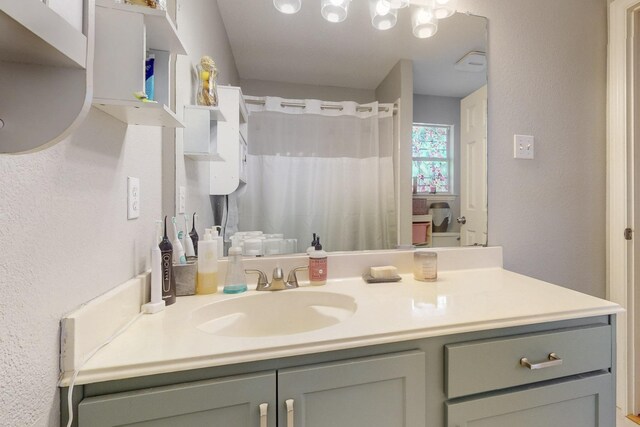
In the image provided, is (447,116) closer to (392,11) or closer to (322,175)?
(392,11)

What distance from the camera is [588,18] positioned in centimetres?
156

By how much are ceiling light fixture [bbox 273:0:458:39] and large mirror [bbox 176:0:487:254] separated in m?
0.02

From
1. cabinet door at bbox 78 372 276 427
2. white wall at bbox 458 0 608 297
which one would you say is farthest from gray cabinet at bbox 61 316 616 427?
white wall at bbox 458 0 608 297

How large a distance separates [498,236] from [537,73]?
2.77ft

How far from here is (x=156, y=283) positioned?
0.85 metres

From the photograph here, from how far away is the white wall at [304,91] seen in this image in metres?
1.22

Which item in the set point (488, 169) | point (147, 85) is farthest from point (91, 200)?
point (488, 169)

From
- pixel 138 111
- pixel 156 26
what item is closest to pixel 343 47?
pixel 156 26

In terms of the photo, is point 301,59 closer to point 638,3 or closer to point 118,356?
point 118,356

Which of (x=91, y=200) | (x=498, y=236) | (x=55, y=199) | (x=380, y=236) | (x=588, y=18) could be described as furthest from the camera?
(x=588, y=18)

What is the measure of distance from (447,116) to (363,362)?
119 cm

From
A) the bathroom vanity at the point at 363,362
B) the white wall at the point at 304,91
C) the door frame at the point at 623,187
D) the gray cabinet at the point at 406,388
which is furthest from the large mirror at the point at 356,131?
the door frame at the point at 623,187

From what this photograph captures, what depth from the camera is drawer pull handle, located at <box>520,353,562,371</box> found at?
798 millimetres

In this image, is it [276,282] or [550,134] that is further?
[550,134]
